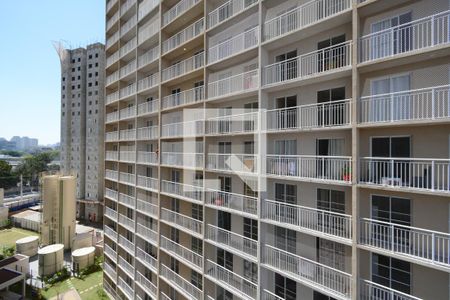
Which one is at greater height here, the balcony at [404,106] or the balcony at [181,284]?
the balcony at [404,106]

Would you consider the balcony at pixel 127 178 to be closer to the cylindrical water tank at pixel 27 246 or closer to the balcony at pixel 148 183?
the balcony at pixel 148 183

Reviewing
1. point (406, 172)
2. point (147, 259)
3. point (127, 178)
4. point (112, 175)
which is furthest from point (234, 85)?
point (112, 175)

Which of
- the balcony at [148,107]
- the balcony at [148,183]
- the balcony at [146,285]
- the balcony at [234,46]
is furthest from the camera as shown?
the balcony at [148,183]

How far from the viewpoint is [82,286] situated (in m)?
25.1

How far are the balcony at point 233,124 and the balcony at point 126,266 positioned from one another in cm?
1310

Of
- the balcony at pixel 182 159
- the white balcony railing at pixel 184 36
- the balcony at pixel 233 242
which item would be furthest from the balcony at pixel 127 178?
the white balcony railing at pixel 184 36

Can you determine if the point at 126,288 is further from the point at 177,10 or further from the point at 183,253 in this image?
the point at 177,10

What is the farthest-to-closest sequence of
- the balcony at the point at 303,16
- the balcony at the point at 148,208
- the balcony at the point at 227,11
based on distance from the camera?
the balcony at the point at 148,208 < the balcony at the point at 227,11 < the balcony at the point at 303,16

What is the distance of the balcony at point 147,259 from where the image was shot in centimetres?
1614

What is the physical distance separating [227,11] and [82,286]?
28.7 m

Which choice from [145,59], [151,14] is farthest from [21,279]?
Result: [151,14]

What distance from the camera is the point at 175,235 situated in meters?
15.9

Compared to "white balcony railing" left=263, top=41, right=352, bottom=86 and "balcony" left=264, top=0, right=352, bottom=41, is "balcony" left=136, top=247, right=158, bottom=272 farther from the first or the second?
"balcony" left=264, top=0, right=352, bottom=41

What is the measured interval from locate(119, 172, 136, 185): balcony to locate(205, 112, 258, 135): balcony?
921 cm
